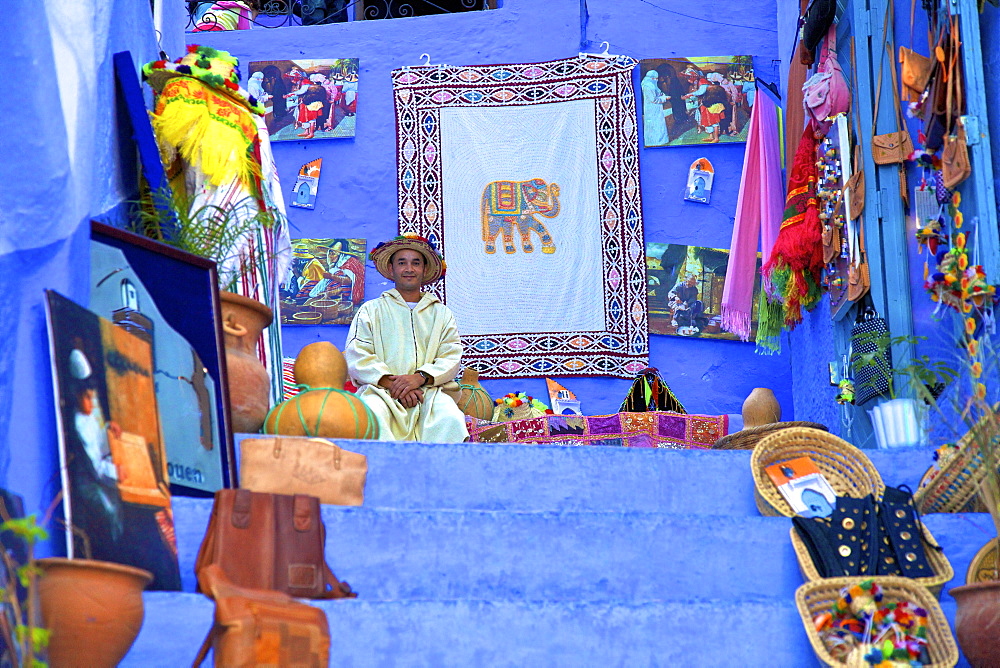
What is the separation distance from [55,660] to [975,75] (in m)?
3.49

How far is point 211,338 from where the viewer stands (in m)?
3.87

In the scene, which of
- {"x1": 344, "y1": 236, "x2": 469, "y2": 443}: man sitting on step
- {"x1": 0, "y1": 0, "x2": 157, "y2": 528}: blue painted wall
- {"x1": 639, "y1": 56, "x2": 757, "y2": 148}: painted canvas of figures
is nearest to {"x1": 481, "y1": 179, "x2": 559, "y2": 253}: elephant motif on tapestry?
{"x1": 639, "y1": 56, "x2": 757, "y2": 148}: painted canvas of figures

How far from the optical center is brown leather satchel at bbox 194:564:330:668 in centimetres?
257

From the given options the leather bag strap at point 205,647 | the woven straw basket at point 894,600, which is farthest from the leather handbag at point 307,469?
the woven straw basket at point 894,600

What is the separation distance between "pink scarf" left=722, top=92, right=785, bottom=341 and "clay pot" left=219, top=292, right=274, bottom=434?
356 cm

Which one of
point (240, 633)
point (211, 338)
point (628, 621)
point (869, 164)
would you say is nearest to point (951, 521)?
point (628, 621)

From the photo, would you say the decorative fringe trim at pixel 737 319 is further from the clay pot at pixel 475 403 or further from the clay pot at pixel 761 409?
the clay pot at pixel 475 403

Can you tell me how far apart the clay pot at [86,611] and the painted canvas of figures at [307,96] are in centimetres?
619

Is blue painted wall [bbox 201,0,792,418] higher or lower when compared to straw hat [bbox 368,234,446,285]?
higher

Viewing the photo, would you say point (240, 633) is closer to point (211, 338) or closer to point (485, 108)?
point (211, 338)

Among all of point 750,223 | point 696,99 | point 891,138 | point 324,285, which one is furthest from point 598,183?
point 891,138

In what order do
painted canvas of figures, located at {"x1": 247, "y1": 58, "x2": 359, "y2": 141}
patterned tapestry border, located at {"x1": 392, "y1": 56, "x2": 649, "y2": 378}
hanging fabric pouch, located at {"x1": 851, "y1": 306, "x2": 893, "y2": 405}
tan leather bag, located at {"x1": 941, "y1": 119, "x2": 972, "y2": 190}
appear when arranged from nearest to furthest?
tan leather bag, located at {"x1": 941, "y1": 119, "x2": 972, "y2": 190} < hanging fabric pouch, located at {"x1": 851, "y1": 306, "x2": 893, "y2": 405} < patterned tapestry border, located at {"x1": 392, "y1": 56, "x2": 649, "y2": 378} < painted canvas of figures, located at {"x1": 247, "y1": 58, "x2": 359, "y2": 141}

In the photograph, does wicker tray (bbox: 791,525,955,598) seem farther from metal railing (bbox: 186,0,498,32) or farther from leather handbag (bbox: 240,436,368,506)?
metal railing (bbox: 186,0,498,32)

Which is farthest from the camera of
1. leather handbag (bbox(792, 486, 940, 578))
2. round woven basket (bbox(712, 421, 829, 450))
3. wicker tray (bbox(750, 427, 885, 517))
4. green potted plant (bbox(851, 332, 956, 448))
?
round woven basket (bbox(712, 421, 829, 450))
